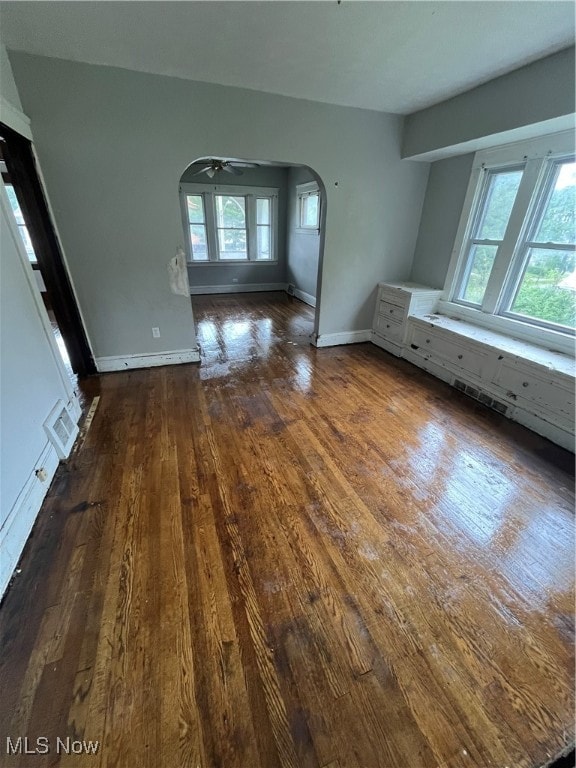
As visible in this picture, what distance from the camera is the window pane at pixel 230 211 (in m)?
6.50

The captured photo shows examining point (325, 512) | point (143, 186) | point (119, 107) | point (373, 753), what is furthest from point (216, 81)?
point (373, 753)

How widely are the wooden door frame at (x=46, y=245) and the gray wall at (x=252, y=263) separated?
4164mm

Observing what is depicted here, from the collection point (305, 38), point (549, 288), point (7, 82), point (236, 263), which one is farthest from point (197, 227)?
point (549, 288)

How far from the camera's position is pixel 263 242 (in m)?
7.06

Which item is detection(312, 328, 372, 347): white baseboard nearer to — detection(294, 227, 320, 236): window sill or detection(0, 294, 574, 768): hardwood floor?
detection(0, 294, 574, 768): hardwood floor

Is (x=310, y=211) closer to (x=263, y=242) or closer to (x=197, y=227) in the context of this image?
(x=263, y=242)

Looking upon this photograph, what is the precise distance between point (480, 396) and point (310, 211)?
4.86 metres

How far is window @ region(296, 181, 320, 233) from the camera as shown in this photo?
5680 millimetres

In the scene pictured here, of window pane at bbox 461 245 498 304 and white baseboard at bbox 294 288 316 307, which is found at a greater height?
window pane at bbox 461 245 498 304

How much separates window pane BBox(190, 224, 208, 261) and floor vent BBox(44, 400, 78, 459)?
5412 mm

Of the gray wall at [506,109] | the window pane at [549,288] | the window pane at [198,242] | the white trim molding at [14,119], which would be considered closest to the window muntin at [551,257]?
the window pane at [549,288]

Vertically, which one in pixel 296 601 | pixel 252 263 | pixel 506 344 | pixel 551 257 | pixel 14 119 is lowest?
pixel 296 601

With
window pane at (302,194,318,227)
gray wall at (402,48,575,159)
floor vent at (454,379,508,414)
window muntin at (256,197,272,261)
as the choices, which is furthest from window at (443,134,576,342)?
window muntin at (256,197,272,261)

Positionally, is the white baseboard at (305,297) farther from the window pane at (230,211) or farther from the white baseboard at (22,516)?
the white baseboard at (22,516)
